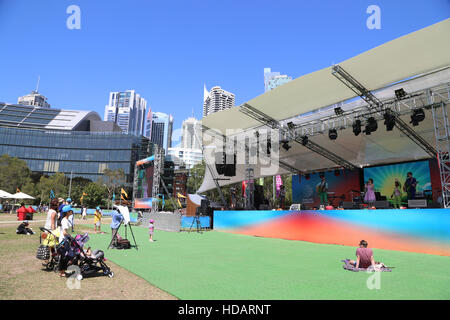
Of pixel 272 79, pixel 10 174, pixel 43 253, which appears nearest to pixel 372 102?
pixel 43 253

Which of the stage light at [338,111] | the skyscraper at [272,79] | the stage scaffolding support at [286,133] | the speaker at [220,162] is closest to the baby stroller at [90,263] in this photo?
the stage scaffolding support at [286,133]

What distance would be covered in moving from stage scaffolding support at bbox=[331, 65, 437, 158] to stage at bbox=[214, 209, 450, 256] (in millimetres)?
4944

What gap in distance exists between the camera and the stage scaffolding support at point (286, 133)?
15.4 m

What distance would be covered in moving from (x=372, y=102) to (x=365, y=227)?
6.07 metres

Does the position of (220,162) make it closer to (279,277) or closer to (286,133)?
(286,133)

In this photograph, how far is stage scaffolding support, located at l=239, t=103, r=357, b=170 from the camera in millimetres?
15414

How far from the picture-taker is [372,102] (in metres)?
13.2

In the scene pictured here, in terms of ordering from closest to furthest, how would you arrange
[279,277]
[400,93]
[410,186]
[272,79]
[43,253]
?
[279,277] → [43,253] → [400,93] → [410,186] → [272,79]

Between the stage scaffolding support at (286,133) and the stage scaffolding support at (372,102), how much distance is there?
15.0 feet

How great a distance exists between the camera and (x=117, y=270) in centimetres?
605

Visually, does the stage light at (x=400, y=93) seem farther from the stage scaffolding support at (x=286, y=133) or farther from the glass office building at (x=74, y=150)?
the glass office building at (x=74, y=150)
